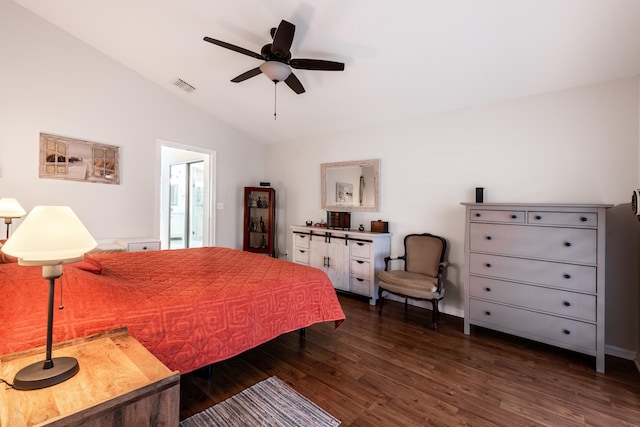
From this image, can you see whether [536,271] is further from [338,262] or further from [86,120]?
[86,120]

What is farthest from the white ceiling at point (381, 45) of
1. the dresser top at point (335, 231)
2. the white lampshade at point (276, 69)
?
the dresser top at point (335, 231)

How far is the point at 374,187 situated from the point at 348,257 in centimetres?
106

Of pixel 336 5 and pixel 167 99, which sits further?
pixel 167 99

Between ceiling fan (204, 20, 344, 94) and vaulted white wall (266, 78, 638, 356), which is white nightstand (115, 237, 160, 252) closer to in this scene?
ceiling fan (204, 20, 344, 94)

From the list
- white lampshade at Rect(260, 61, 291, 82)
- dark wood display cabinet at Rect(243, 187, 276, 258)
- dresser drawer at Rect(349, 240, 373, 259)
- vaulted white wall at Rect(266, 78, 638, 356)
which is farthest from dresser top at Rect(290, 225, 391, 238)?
white lampshade at Rect(260, 61, 291, 82)

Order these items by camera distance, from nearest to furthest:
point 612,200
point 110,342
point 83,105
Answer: point 110,342
point 612,200
point 83,105

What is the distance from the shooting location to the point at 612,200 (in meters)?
2.64

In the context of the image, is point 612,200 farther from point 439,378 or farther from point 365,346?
point 365,346

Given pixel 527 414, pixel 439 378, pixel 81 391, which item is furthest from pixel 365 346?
pixel 81 391

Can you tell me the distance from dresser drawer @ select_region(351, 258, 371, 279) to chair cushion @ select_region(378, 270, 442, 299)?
407 millimetres

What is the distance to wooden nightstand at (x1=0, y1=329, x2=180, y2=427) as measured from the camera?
33.0 inches

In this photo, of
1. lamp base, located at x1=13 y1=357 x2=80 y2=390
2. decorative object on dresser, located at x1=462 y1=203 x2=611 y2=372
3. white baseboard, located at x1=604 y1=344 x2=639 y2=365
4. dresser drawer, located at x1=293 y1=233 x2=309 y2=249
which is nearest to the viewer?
lamp base, located at x1=13 y1=357 x2=80 y2=390

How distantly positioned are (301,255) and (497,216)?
281 centimetres

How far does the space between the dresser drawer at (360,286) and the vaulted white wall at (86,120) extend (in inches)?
99.4
